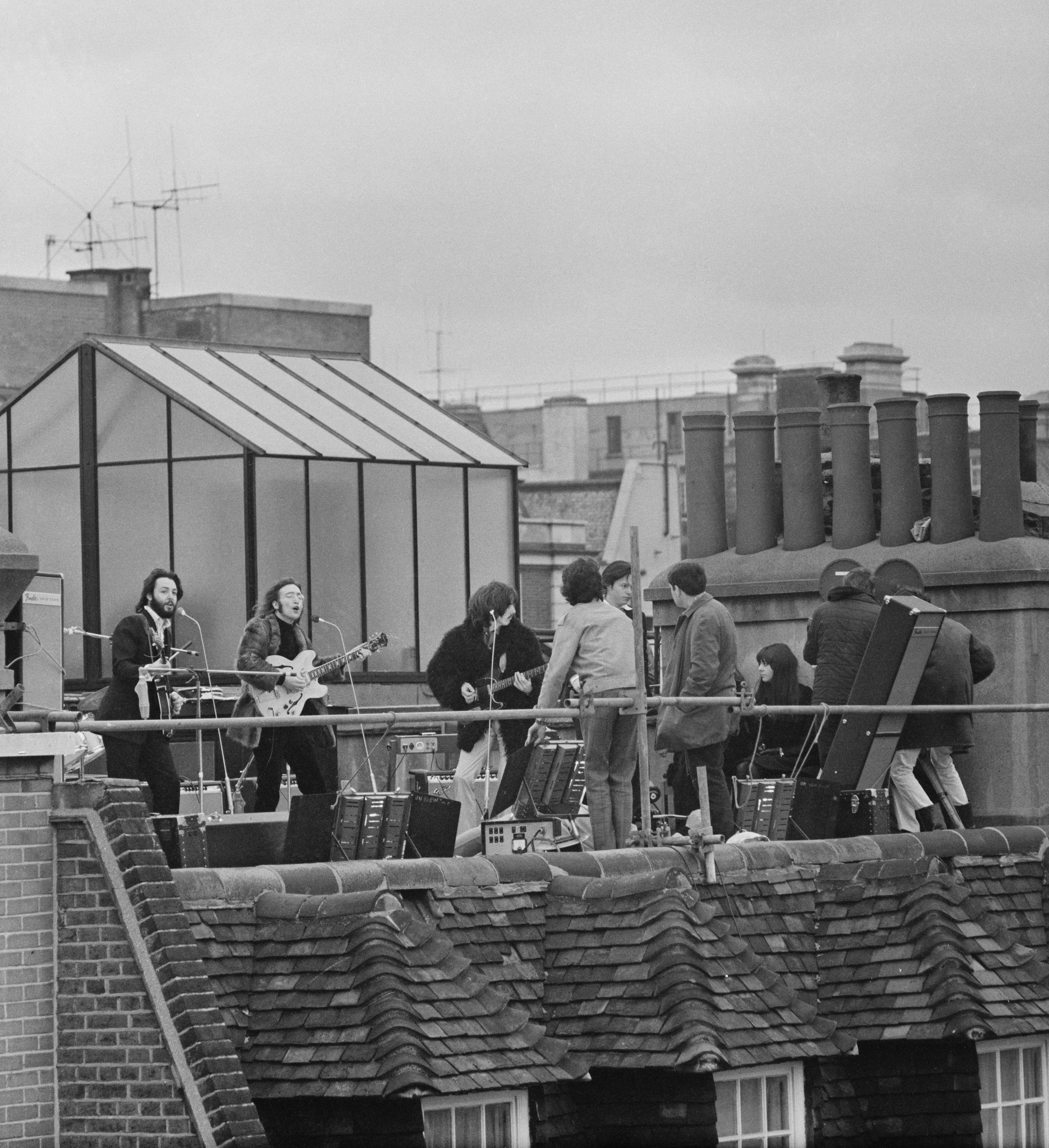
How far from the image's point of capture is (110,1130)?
1105cm

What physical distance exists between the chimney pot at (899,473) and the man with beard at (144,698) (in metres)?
6.60

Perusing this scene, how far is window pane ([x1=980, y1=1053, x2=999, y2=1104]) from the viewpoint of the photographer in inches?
563

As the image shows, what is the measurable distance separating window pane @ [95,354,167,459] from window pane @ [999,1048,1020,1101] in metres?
19.1

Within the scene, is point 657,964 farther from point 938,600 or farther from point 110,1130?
point 938,600

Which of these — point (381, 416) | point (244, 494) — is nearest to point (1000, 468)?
point (244, 494)

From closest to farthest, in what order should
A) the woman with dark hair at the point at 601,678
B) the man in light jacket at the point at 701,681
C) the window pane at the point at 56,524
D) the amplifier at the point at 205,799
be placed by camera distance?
the woman with dark hair at the point at 601,678, the man in light jacket at the point at 701,681, the amplifier at the point at 205,799, the window pane at the point at 56,524

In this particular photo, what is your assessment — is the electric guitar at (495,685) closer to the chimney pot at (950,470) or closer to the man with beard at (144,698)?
the man with beard at (144,698)

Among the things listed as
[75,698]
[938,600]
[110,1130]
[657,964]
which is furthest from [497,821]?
[75,698]

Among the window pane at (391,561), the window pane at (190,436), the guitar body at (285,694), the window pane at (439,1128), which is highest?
the window pane at (190,436)

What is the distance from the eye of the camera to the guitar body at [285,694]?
14.2 m

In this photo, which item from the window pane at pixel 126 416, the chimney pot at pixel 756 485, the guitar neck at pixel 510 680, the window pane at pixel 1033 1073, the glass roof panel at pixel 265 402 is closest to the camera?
the window pane at pixel 1033 1073

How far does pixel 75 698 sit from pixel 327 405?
1327 centimetres

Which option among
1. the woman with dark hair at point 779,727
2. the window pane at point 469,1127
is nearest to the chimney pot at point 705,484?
the woman with dark hair at point 779,727

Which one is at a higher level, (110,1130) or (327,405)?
(327,405)
